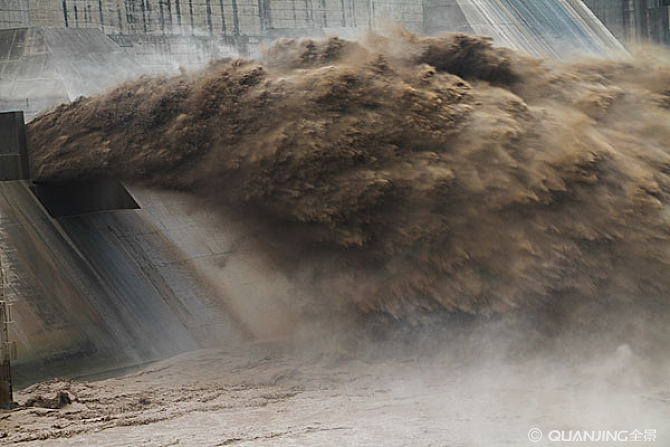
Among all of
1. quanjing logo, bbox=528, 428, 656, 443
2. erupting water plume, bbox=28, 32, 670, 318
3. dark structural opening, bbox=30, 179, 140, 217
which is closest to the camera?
quanjing logo, bbox=528, 428, 656, 443

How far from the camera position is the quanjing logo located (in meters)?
5.77

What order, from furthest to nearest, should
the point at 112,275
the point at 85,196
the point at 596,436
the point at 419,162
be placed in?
the point at 85,196
the point at 112,275
the point at 419,162
the point at 596,436

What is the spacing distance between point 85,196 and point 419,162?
339 cm

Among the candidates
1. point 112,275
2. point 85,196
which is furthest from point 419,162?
point 85,196

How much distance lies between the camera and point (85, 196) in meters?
9.17

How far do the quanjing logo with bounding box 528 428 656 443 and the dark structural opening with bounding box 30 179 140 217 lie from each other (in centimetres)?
494

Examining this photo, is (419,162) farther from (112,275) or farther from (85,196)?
(85,196)

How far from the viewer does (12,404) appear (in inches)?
280

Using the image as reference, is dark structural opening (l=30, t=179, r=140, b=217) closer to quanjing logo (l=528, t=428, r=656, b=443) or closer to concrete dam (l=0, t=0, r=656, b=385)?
concrete dam (l=0, t=0, r=656, b=385)

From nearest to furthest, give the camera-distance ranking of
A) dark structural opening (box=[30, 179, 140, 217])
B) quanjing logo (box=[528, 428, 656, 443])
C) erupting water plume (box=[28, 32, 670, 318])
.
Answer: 1. quanjing logo (box=[528, 428, 656, 443])
2. erupting water plume (box=[28, 32, 670, 318])
3. dark structural opening (box=[30, 179, 140, 217])

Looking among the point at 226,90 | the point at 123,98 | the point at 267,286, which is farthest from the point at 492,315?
the point at 123,98

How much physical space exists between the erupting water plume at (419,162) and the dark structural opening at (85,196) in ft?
0.38

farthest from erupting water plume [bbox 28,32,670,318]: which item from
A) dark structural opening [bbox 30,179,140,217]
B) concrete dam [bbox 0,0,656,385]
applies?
concrete dam [bbox 0,0,656,385]

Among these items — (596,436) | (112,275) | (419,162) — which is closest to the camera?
(596,436)
